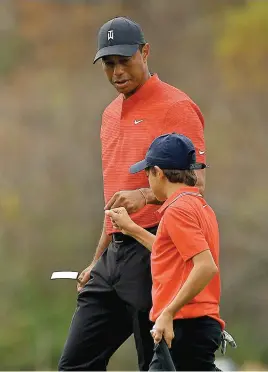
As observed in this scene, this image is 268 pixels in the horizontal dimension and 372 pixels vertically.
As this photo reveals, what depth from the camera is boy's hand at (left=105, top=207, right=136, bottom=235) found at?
382cm

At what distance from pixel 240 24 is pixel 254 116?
0.82 meters

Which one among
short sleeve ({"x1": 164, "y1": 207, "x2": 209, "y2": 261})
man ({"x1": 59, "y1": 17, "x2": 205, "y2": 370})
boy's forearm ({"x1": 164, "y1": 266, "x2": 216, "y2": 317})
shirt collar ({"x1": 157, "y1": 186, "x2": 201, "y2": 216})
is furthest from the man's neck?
boy's forearm ({"x1": 164, "y1": 266, "x2": 216, "y2": 317})

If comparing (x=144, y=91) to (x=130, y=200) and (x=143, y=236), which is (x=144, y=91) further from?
(x=143, y=236)

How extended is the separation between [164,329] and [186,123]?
86 cm

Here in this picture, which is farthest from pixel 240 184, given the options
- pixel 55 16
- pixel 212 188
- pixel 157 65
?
pixel 55 16

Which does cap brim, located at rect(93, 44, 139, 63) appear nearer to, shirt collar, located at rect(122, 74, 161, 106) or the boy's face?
shirt collar, located at rect(122, 74, 161, 106)

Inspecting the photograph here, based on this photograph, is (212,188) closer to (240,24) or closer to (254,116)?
(254,116)

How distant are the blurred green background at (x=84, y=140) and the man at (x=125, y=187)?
17.6 ft

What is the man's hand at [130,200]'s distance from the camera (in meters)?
3.87

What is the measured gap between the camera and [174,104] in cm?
401

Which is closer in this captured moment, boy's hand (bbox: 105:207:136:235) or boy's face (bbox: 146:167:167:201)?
boy's face (bbox: 146:167:167:201)

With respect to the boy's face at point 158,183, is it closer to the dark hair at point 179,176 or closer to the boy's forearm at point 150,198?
the dark hair at point 179,176

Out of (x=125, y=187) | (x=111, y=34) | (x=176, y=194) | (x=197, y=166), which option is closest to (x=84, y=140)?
(x=111, y=34)

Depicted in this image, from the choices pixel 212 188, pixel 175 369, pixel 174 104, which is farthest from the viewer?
pixel 212 188
